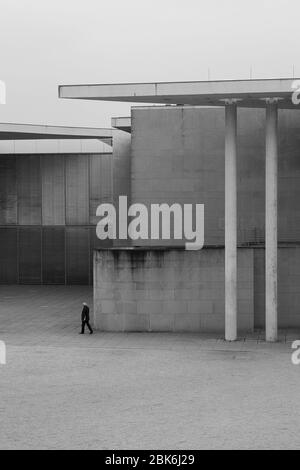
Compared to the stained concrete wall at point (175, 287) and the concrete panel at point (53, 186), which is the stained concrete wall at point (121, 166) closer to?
the concrete panel at point (53, 186)

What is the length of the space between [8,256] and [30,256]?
4.50 feet

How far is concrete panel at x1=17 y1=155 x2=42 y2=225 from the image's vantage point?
43.8 meters

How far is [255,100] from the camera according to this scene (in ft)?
80.6

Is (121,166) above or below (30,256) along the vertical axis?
above

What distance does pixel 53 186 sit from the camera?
144ft

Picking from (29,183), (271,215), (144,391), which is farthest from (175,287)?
(29,183)

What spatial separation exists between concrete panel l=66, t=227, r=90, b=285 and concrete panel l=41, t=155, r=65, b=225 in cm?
116

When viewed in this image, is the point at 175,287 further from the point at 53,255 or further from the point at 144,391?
the point at 53,255

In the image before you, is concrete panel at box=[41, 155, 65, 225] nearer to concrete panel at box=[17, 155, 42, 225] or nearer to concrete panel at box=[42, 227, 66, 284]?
concrete panel at box=[17, 155, 42, 225]

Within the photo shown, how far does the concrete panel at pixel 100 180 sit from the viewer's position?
43.6m

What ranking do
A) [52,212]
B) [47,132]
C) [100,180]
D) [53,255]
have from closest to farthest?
[47,132] < [100,180] < [52,212] < [53,255]

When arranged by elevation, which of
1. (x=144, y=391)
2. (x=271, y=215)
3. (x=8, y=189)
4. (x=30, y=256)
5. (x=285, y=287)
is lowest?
(x=144, y=391)

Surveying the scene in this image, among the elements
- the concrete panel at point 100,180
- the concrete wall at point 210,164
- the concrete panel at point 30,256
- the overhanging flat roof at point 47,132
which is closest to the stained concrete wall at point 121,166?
the overhanging flat roof at point 47,132

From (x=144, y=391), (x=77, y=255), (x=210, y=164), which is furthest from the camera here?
(x=77, y=255)
